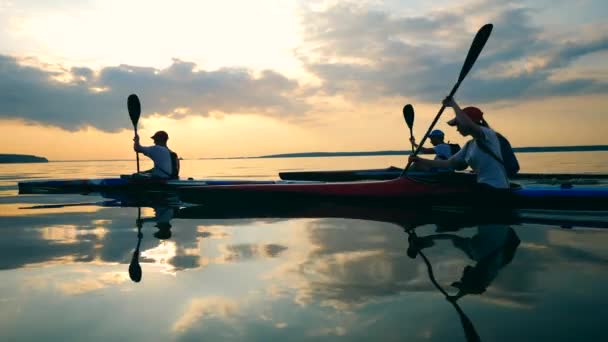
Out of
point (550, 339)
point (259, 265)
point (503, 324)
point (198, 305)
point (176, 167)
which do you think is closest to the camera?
point (550, 339)

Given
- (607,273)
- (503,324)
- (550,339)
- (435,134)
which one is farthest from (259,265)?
(435,134)

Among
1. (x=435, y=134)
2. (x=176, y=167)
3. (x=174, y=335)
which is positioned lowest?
(x=174, y=335)

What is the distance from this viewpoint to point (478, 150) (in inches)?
223

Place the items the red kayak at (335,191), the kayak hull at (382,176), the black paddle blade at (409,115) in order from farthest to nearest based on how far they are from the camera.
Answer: the black paddle blade at (409,115) < the kayak hull at (382,176) < the red kayak at (335,191)

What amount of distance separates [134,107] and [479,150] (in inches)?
376

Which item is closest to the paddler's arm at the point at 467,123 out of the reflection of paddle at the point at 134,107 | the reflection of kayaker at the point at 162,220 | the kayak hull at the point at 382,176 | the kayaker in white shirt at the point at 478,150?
the kayaker in white shirt at the point at 478,150

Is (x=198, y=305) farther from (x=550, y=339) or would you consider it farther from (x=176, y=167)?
(x=176, y=167)

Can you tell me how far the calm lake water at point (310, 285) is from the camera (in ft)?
7.41

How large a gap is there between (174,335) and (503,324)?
1.79 m

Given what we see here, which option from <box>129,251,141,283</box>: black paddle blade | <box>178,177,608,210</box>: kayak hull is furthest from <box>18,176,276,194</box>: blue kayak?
<box>129,251,141,283</box>: black paddle blade

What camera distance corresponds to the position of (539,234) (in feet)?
15.5

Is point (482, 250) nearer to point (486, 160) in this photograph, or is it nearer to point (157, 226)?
point (486, 160)

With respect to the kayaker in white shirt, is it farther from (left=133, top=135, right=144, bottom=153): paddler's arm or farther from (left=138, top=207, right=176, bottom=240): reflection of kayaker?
(left=133, top=135, right=144, bottom=153): paddler's arm

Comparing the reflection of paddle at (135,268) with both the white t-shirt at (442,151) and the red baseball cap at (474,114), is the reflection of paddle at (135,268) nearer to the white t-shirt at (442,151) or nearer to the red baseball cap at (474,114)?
the red baseball cap at (474,114)
